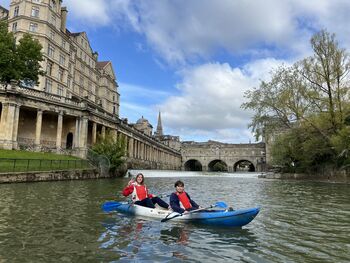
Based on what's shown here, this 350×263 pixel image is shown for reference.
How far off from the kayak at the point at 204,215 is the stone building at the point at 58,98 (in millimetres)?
28909

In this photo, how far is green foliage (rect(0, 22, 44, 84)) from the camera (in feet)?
124

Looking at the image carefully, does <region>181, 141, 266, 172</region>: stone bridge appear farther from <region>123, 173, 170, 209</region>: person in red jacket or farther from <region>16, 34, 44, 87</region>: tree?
<region>123, 173, 170, 209</region>: person in red jacket

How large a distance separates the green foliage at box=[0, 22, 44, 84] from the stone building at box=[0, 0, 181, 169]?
197cm

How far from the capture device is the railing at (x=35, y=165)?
2519 cm

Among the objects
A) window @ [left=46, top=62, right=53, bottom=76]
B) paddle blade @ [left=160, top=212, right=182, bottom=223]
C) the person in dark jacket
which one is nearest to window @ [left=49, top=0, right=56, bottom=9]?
window @ [left=46, top=62, right=53, bottom=76]

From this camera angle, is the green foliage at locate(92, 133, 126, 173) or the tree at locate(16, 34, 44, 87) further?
the tree at locate(16, 34, 44, 87)

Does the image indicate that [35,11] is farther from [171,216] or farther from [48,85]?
[171,216]

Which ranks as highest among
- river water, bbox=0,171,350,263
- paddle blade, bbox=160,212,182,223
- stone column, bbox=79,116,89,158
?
stone column, bbox=79,116,89,158

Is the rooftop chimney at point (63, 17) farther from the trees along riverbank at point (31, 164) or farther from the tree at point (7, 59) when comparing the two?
the trees along riverbank at point (31, 164)

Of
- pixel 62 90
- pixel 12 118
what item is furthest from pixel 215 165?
pixel 12 118

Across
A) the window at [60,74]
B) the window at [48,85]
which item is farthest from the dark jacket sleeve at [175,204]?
the window at [60,74]

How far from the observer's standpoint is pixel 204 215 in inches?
435

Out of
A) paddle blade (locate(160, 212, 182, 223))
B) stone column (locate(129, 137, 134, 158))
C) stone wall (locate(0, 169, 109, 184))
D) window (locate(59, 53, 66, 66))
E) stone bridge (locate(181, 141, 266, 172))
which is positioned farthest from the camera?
stone bridge (locate(181, 141, 266, 172))

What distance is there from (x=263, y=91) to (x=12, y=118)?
31960 mm
